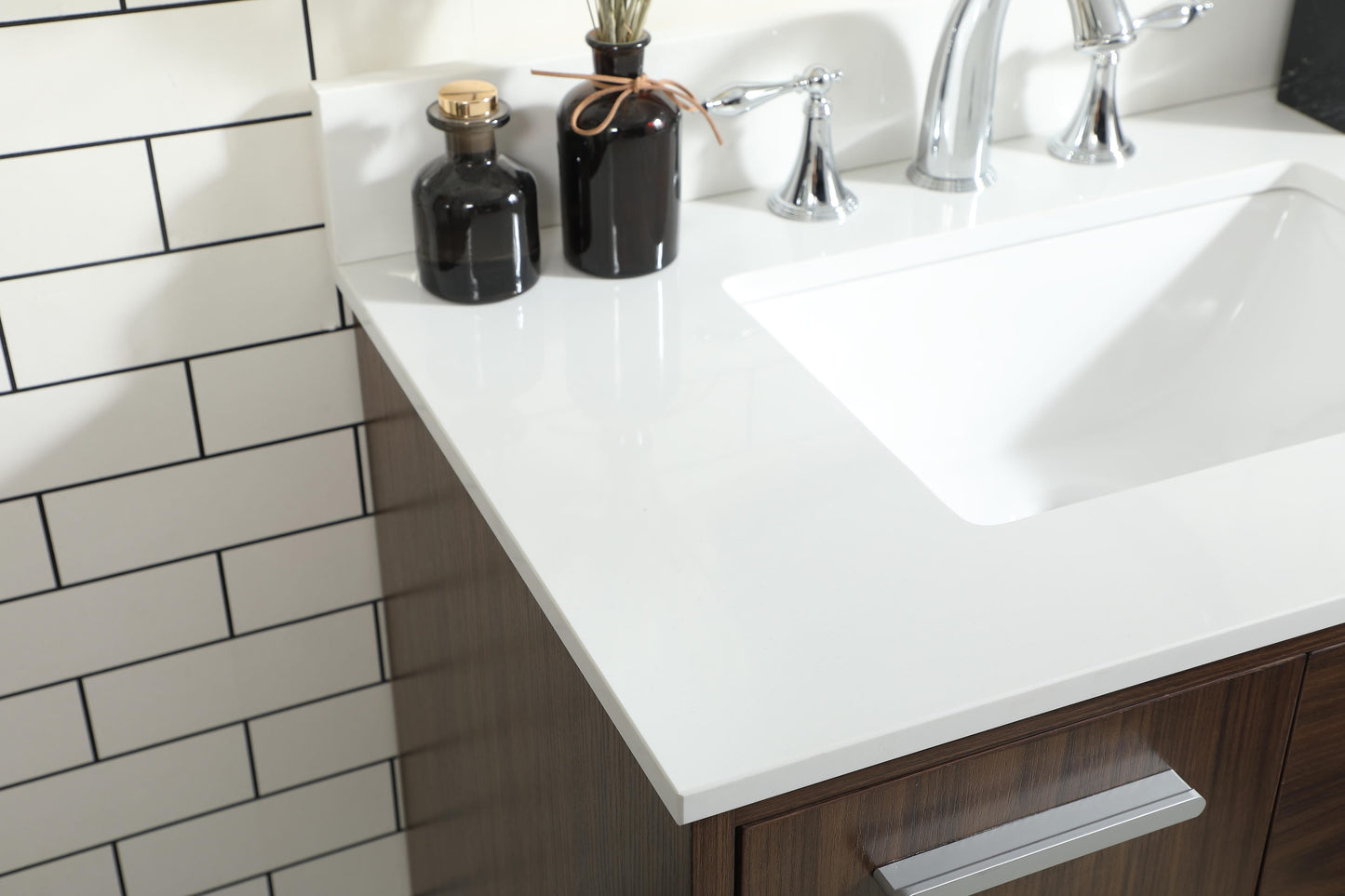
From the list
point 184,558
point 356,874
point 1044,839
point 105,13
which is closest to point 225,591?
point 184,558

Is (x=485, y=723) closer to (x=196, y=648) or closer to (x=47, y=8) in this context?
(x=196, y=648)

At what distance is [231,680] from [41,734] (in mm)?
157

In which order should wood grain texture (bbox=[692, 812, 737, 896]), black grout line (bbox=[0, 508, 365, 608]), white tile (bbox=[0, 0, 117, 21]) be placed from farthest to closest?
black grout line (bbox=[0, 508, 365, 608]) → white tile (bbox=[0, 0, 117, 21]) → wood grain texture (bbox=[692, 812, 737, 896])

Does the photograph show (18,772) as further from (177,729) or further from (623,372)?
(623,372)

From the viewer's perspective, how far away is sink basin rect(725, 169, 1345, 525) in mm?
1058

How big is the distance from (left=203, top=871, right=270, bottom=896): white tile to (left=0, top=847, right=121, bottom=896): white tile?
0.35 feet

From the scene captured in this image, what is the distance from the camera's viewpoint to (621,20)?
927mm

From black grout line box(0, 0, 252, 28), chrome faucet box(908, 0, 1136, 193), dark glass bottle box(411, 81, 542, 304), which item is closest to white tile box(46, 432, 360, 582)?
dark glass bottle box(411, 81, 542, 304)

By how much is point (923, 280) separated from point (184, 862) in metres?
Answer: 0.86

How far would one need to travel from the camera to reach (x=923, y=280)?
42.1 inches

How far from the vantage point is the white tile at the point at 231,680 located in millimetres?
1151

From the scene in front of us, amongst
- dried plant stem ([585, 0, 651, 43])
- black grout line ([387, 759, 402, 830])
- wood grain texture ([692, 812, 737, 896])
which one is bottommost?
black grout line ([387, 759, 402, 830])

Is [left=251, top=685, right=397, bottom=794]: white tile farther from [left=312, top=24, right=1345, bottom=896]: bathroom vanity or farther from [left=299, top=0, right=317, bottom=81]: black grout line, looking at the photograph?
[left=299, top=0, right=317, bottom=81]: black grout line

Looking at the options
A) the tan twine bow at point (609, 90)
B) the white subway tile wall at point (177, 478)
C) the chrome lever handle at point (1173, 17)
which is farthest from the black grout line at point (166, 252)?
the chrome lever handle at point (1173, 17)
